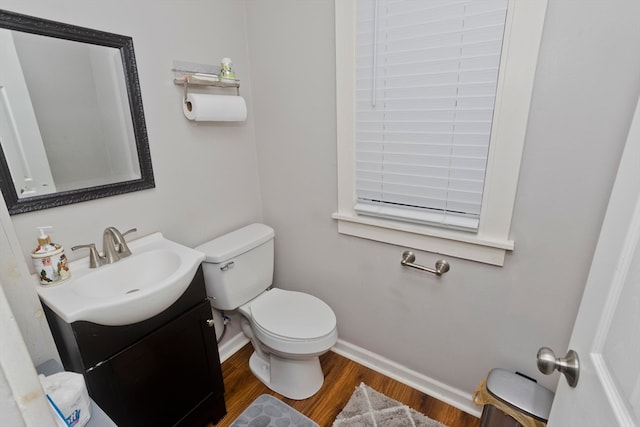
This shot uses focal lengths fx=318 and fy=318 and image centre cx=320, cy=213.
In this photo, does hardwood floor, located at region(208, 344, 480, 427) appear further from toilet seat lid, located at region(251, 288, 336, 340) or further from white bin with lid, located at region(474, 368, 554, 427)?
toilet seat lid, located at region(251, 288, 336, 340)

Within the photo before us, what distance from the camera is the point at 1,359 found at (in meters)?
0.35

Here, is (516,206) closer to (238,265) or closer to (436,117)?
(436,117)

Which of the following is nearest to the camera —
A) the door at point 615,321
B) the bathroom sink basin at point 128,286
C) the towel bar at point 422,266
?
the door at point 615,321

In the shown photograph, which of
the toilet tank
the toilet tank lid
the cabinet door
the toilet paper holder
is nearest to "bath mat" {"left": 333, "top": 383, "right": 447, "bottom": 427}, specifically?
the cabinet door

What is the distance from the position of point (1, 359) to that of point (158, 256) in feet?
3.32

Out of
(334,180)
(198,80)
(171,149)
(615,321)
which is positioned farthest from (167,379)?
(615,321)

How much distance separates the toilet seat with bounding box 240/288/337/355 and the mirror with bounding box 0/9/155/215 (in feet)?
2.68

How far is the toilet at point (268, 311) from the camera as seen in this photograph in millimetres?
1473

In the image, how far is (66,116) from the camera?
1.13m

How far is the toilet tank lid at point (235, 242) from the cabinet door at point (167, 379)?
25 cm

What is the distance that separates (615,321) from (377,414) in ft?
4.17

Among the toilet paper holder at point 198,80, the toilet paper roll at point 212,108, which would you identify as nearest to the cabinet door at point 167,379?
the toilet paper roll at point 212,108

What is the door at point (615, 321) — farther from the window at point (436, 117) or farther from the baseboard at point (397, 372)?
the baseboard at point (397, 372)

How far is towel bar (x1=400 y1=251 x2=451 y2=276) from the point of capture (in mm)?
1362
